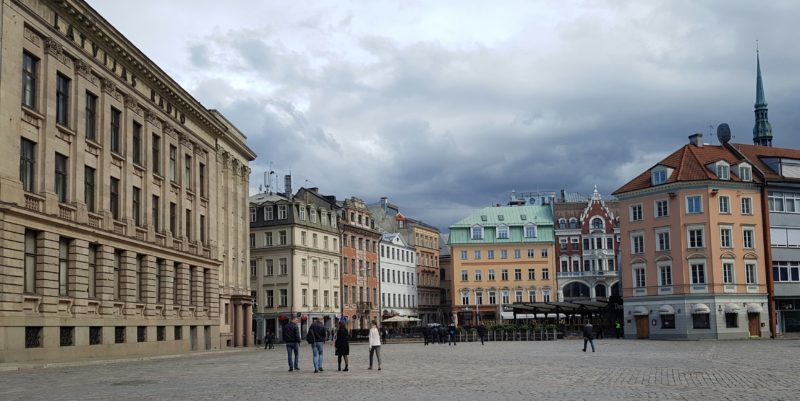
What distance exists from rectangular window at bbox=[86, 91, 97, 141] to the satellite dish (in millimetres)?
56513

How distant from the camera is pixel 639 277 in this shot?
75188mm

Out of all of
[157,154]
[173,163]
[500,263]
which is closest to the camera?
[157,154]

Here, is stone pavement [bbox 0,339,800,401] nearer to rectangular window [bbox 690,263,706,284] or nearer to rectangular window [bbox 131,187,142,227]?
rectangular window [bbox 131,187,142,227]

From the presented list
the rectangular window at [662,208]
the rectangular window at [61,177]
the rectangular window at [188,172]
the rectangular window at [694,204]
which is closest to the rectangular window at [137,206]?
the rectangular window at [188,172]

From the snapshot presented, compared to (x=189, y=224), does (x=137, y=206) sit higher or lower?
higher

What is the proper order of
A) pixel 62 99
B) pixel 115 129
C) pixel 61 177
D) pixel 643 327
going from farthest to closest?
1. pixel 643 327
2. pixel 115 129
3. pixel 62 99
4. pixel 61 177

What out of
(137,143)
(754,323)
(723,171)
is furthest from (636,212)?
(137,143)

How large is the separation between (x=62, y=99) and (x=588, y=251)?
87.2 m

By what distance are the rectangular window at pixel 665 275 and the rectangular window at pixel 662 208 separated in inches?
168

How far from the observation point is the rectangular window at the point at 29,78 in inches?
1394

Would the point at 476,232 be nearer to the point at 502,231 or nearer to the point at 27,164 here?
the point at 502,231

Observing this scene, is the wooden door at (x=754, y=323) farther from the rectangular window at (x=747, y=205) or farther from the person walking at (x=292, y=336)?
the person walking at (x=292, y=336)

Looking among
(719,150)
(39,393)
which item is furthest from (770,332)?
(39,393)

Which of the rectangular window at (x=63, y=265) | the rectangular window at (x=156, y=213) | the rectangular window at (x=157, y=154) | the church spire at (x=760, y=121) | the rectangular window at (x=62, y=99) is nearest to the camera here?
the rectangular window at (x=63, y=265)
